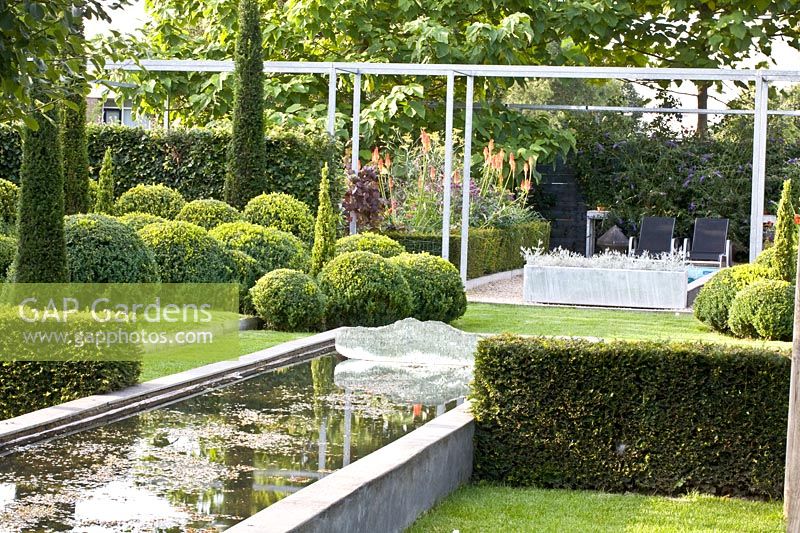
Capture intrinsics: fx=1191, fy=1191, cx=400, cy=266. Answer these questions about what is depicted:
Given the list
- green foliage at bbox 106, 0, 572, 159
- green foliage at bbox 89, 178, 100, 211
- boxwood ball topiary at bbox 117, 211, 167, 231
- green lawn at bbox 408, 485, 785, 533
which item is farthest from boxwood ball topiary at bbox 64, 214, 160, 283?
green foliage at bbox 106, 0, 572, 159

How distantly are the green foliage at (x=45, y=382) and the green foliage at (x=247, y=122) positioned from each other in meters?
7.82

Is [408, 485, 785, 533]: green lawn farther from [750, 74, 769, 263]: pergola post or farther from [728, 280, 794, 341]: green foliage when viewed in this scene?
[750, 74, 769, 263]: pergola post

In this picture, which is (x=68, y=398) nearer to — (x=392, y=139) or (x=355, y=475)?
(x=355, y=475)

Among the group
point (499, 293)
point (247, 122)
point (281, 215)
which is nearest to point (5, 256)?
point (281, 215)

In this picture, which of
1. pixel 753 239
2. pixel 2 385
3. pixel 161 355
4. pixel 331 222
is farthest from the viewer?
pixel 753 239

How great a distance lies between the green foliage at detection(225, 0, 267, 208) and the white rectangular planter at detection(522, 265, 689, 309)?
340 centimetres

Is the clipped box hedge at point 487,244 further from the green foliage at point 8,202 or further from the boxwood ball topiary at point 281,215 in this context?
the green foliage at point 8,202

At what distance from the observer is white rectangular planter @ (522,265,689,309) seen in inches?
543

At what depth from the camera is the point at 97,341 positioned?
20.4 ft

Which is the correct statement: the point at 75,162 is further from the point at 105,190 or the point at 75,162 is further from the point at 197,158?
the point at 197,158

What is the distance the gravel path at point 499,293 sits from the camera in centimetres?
1427

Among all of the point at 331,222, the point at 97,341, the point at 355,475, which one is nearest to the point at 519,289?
the point at 331,222

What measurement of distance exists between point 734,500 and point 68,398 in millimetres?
3368

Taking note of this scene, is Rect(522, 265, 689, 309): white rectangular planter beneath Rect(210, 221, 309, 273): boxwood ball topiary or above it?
beneath
